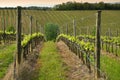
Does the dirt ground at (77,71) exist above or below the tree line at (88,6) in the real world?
below

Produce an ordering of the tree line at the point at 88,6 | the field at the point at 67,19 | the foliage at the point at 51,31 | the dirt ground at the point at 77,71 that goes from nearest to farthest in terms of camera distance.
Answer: the dirt ground at the point at 77,71, the foliage at the point at 51,31, the field at the point at 67,19, the tree line at the point at 88,6

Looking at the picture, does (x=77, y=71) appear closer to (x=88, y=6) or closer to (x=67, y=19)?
(x=67, y=19)

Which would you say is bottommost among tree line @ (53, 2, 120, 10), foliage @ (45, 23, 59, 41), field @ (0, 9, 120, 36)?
foliage @ (45, 23, 59, 41)

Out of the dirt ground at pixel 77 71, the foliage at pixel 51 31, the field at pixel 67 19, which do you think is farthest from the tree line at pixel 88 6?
the dirt ground at pixel 77 71

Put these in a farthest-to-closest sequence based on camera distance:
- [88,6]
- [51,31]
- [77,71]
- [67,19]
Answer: [88,6] → [67,19] → [51,31] → [77,71]

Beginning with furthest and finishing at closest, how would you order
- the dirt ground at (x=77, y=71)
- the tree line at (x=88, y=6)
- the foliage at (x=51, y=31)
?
the tree line at (x=88, y=6) → the foliage at (x=51, y=31) → the dirt ground at (x=77, y=71)

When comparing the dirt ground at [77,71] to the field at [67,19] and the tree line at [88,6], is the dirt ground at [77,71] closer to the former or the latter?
the field at [67,19]

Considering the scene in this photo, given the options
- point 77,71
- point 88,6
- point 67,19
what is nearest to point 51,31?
point 67,19

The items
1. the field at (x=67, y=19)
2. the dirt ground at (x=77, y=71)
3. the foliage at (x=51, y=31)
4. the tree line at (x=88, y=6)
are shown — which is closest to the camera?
the dirt ground at (x=77, y=71)

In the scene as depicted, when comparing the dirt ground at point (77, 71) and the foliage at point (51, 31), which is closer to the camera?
the dirt ground at point (77, 71)

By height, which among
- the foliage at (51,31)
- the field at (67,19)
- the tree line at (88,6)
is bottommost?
the foliage at (51,31)

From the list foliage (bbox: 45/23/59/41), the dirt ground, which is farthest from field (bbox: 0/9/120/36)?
the dirt ground

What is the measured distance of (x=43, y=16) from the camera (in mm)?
97938

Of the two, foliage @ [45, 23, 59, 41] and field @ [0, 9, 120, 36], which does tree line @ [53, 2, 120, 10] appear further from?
foliage @ [45, 23, 59, 41]
